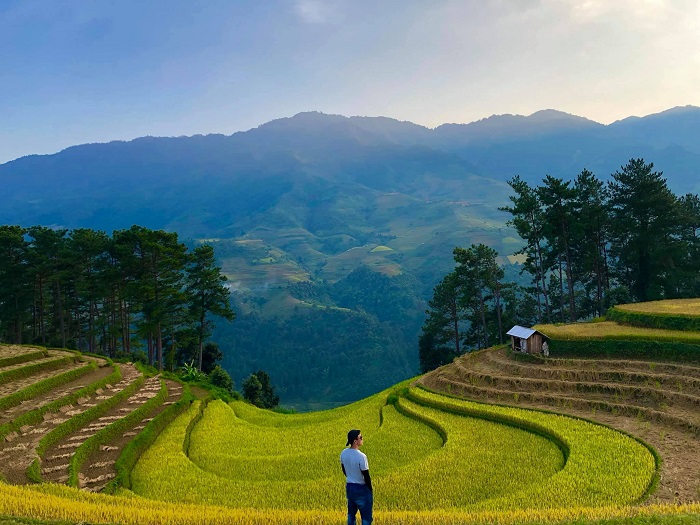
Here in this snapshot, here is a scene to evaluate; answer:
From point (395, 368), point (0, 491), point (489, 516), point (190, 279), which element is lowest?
point (395, 368)

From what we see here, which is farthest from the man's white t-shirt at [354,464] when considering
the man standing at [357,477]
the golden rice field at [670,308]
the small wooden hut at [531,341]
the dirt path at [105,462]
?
the golden rice field at [670,308]

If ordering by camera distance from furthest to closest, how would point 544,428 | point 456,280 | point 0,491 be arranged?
point 456,280, point 544,428, point 0,491

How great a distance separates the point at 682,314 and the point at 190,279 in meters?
40.4

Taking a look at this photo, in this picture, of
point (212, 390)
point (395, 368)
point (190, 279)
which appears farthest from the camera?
point (395, 368)

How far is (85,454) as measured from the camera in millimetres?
17703

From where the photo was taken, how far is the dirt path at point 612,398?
14211 mm

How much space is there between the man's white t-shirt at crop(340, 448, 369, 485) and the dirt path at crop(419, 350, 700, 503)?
986cm

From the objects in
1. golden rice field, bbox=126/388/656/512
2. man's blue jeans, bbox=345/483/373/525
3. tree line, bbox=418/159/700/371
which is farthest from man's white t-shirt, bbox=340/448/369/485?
tree line, bbox=418/159/700/371

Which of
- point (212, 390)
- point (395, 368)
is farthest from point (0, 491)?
point (395, 368)

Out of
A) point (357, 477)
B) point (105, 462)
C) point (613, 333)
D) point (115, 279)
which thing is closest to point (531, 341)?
point (613, 333)

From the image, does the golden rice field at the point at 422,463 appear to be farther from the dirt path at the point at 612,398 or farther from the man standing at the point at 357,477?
the man standing at the point at 357,477

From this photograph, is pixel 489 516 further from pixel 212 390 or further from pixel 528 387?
pixel 212 390

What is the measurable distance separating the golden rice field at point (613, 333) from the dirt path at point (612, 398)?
6.50 feet

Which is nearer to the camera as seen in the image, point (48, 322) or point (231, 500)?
point (231, 500)
